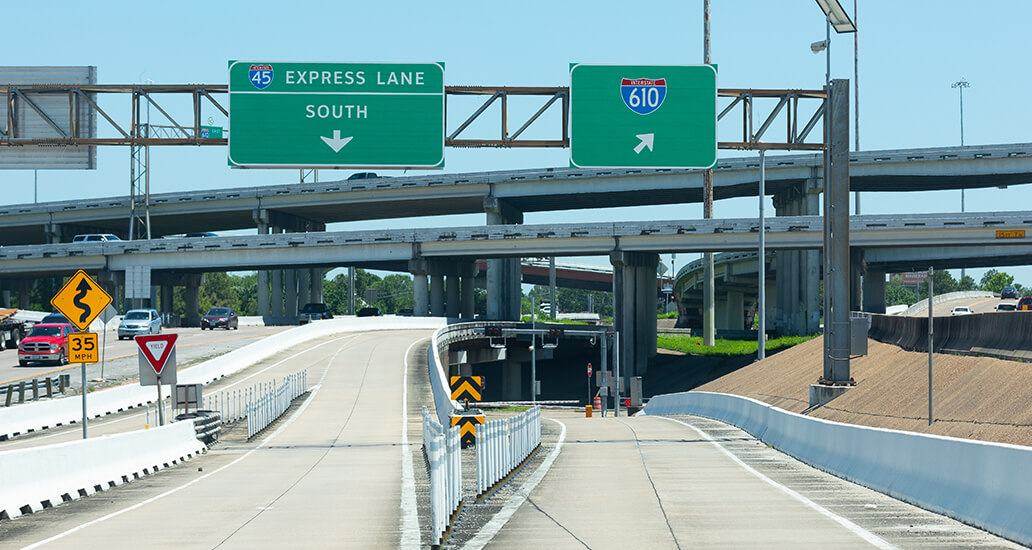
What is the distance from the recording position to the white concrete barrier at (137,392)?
34.2 m

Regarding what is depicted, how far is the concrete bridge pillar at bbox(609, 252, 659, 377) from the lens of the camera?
82.5 m

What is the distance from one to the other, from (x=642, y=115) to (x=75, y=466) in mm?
16181

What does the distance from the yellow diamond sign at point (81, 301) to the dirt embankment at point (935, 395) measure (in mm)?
19182

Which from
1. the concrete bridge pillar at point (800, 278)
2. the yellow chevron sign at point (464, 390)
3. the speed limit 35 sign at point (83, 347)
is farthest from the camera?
the concrete bridge pillar at point (800, 278)

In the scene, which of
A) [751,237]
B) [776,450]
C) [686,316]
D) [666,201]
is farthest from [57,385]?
[686,316]

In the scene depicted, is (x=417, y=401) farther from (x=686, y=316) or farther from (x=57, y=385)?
(x=686, y=316)

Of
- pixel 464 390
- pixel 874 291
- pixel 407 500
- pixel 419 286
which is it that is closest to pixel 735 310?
pixel 874 291

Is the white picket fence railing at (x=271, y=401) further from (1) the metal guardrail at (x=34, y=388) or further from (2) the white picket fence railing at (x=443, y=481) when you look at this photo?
(2) the white picket fence railing at (x=443, y=481)

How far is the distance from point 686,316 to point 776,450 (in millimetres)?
138721

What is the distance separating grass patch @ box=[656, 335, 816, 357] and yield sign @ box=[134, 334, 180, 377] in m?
59.8

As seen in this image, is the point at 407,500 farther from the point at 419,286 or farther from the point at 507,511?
the point at 419,286

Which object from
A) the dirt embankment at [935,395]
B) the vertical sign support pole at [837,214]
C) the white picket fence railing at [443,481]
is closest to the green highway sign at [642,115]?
the vertical sign support pole at [837,214]

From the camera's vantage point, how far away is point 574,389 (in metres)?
112

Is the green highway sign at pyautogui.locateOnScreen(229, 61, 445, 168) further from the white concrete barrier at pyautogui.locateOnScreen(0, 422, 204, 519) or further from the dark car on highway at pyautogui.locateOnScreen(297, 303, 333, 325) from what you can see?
the dark car on highway at pyautogui.locateOnScreen(297, 303, 333, 325)
